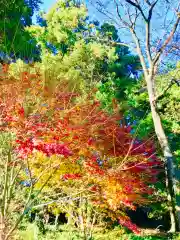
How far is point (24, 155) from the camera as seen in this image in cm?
383

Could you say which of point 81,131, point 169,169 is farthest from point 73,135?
point 169,169

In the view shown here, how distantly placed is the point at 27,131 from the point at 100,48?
10862 millimetres

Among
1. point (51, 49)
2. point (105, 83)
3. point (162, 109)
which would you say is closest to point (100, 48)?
point (105, 83)

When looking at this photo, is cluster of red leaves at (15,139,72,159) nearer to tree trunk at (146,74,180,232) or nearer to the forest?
the forest

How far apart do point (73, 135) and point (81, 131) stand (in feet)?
0.43

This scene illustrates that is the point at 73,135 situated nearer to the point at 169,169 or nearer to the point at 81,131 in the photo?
the point at 81,131

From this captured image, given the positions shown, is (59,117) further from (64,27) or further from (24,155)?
(64,27)

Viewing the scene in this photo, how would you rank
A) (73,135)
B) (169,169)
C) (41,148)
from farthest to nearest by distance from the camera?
(169,169)
(73,135)
(41,148)

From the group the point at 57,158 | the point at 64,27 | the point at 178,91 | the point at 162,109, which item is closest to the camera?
the point at 57,158

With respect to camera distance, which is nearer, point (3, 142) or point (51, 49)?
point (3, 142)

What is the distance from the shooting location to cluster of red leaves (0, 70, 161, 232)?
11.7ft

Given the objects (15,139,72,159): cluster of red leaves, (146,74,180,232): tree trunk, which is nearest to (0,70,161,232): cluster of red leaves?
(15,139,72,159): cluster of red leaves

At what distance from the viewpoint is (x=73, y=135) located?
4070 mm

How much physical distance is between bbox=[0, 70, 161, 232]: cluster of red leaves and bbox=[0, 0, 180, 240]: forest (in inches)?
0.6
